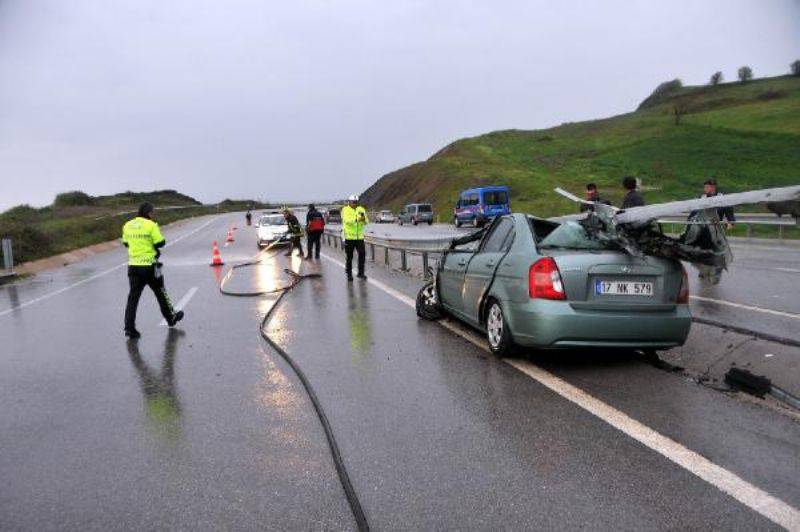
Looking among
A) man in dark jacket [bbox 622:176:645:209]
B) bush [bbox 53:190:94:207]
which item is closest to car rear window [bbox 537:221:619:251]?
man in dark jacket [bbox 622:176:645:209]

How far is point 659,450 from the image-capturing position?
3793 mm

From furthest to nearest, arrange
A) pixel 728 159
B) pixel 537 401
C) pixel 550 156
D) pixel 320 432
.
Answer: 1. pixel 550 156
2. pixel 728 159
3. pixel 537 401
4. pixel 320 432

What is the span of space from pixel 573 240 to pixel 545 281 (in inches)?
25.5

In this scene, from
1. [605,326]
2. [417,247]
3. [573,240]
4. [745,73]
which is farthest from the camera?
[745,73]

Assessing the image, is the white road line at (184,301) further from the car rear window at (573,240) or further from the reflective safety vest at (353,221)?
the car rear window at (573,240)

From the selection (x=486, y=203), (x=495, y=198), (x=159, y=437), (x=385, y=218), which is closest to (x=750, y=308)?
(x=159, y=437)

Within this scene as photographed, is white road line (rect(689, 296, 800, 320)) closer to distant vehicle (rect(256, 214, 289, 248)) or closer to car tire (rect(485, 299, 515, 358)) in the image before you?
car tire (rect(485, 299, 515, 358))

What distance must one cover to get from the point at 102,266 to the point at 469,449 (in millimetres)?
19855

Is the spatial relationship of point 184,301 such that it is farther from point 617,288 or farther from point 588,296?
point 617,288

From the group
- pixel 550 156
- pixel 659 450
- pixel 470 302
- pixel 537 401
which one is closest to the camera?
pixel 659 450

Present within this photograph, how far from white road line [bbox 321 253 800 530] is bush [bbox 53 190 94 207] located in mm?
84665

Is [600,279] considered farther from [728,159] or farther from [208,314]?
[728,159]

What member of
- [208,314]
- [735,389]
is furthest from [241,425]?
[208,314]

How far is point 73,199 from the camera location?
81250 millimetres
